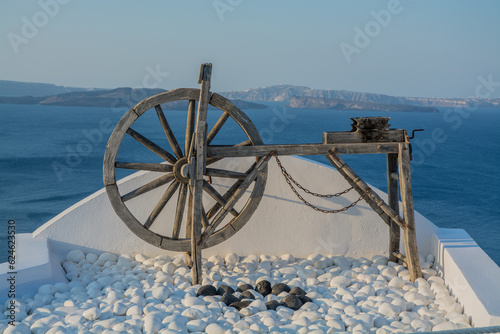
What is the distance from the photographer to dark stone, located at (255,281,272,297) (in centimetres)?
636

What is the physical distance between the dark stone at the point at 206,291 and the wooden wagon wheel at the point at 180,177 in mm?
615

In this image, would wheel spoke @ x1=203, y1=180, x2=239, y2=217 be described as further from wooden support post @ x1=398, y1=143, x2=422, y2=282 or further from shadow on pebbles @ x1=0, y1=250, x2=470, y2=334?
wooden support post @ x1=398, y1=143, x2=422, y2=282

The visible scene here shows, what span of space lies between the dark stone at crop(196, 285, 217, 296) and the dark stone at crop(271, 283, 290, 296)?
2.13 feet

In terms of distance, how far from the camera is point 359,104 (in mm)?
110125

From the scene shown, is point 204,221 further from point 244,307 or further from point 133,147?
point 133,147

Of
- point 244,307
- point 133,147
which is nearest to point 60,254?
point 244,307

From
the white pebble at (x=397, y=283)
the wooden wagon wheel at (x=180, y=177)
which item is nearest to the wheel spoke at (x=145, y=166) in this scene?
the wooden wagon wheel at (x=180, y=177)

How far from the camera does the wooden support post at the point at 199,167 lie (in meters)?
6.38

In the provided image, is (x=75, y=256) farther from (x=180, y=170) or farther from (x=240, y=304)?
(x=240, y=304)

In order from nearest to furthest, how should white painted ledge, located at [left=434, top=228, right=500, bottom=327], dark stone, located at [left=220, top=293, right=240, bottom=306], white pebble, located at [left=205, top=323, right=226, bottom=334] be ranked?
1. white pebble, located at [left=205, top=323, right=226, bottom=334]
2. white painted ledge, located at [left=434, top=228, right=500, bottom=327]
3. dark stone, located at [left=220, top=293, right=240, bottom=306]

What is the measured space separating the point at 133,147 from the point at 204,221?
52256 mm

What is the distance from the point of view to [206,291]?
6227 mm

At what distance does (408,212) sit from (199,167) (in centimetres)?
250

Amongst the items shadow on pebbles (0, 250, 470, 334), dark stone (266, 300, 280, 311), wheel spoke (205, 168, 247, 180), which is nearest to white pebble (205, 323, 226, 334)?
shadow on pebbles (0, 250, 470, 334)
